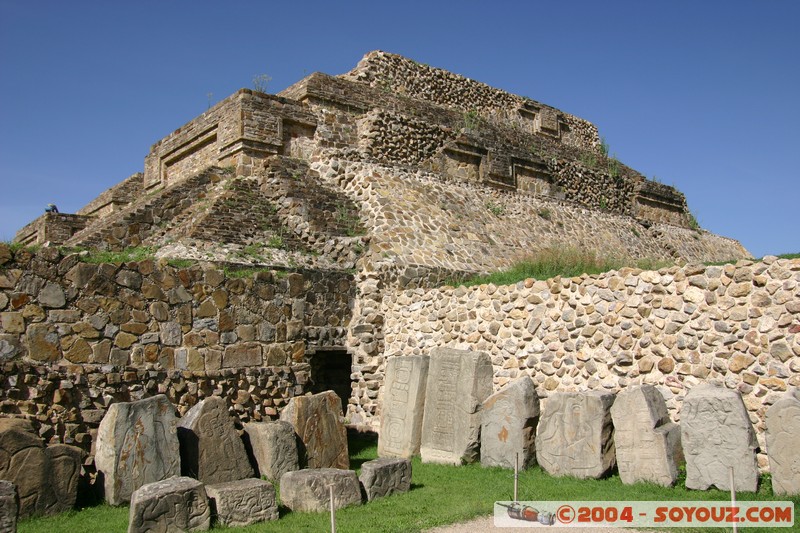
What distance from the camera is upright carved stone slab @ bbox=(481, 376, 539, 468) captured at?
9398 millimetres

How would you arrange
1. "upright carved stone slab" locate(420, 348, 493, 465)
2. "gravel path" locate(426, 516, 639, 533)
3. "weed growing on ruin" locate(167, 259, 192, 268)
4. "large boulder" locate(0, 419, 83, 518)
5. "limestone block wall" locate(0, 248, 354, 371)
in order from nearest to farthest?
"gravel path" locate(426, 516, 639, 533) → "large boulder" locate(0, 419, 83, 518) → "limestone block wall" locate(0, 248, 354, 371) → "upright carved stone slab" locate(420, 348, 493, 465) → "weed growing on ruin" locate(167, 259, 192, 268)

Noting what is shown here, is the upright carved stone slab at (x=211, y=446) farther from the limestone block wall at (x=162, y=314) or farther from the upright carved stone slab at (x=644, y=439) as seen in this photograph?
the upright carved stone slab at (x=644, y=439)

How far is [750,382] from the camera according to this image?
8367 mm

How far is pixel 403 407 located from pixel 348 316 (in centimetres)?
277

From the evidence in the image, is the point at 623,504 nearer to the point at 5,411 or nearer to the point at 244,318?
the point at 244,318

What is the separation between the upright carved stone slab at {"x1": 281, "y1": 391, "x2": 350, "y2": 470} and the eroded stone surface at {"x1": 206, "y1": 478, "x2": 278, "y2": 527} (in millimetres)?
1867

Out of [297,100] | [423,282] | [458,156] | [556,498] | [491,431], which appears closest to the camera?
[556,498]

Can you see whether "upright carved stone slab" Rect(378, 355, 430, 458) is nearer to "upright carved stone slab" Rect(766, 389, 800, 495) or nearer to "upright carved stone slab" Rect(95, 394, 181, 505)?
"upright carved stone slab" Rect(95, 394, 181, 505)

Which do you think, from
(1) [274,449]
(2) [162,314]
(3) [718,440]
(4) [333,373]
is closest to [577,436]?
(3) [718,440]

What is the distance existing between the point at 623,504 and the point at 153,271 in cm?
704

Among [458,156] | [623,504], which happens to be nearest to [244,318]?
[623,504]

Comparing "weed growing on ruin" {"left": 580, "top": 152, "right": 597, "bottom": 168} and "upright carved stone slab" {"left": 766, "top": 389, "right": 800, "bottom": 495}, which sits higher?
"weed growing on ruin" {"left": 580, "top": 152, "right": 597, "bottom": 168}

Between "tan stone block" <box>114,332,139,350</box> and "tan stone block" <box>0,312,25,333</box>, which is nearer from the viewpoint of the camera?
"tan stone block" <box>0,312,25,333</box>

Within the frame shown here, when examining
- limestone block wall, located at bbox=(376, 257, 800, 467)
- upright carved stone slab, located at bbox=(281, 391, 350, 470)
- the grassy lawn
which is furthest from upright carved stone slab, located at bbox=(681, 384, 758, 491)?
upright carved stone slab, located at bbox=(281, 391, 350, 470)
